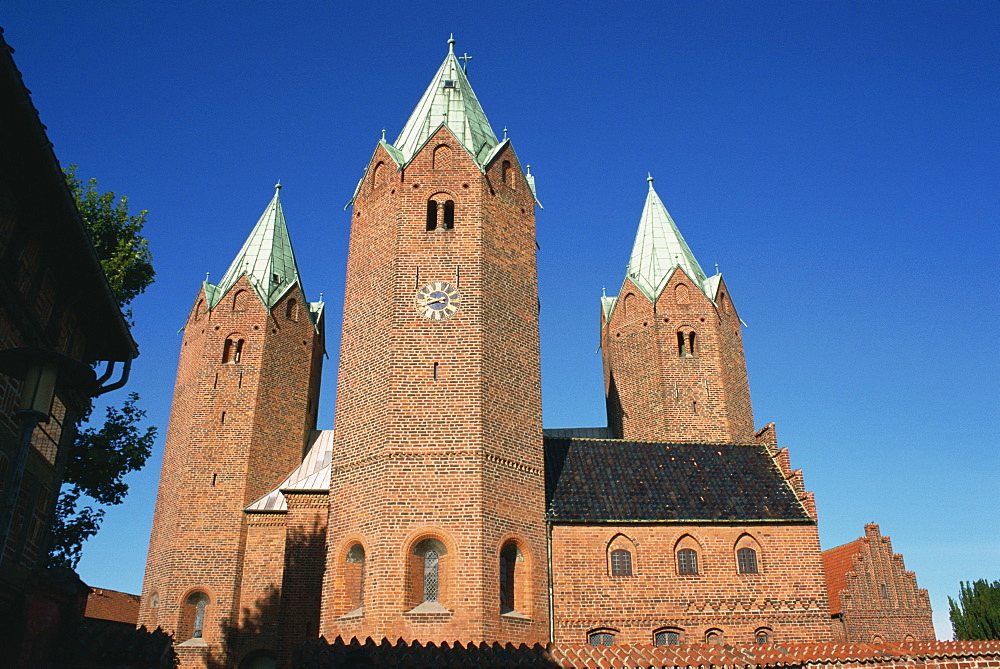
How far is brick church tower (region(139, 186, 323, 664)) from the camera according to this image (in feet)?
93.8

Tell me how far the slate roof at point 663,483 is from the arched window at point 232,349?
1319 centimetres

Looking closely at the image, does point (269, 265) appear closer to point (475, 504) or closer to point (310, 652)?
point (475, 504)

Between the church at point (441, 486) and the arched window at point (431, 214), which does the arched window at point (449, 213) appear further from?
the arched window at point (431, 214)

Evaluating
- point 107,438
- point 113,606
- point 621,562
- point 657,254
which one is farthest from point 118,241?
point 113,606

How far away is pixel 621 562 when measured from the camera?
78.5ft

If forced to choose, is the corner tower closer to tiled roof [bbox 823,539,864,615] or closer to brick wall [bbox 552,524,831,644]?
tiled roof [bbox 823,539,864,615]

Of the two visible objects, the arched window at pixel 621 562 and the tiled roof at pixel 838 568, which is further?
the tiled roof at pixel 838 568

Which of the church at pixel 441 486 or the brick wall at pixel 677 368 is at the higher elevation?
the brick wall at pixel 677 368

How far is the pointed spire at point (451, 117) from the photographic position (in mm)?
26719

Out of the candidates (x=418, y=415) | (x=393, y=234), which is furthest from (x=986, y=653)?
(x=393, y=234)

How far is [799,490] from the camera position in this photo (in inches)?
1037

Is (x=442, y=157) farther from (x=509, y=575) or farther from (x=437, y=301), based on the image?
(x=509, y=575)

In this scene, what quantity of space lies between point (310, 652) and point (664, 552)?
39.3 ft

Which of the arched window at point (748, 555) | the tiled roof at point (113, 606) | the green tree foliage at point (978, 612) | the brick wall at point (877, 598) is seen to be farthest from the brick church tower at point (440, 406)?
the tiled roof at point (113, 606)
